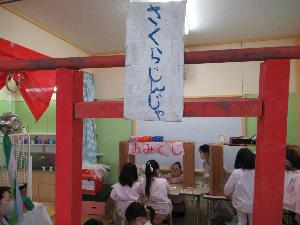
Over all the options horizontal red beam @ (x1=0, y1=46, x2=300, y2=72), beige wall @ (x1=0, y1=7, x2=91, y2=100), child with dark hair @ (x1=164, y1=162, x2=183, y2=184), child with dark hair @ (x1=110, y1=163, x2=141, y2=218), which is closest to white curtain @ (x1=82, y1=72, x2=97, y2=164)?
beige wall @ (x1=0, y1=7, x2=91, y2=100)

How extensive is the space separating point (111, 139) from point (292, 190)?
12.2ft

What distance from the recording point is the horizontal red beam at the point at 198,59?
814 millimetres

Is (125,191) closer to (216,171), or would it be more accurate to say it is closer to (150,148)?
(150,148)

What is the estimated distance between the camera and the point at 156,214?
147 inches

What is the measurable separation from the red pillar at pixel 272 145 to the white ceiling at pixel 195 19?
3.02 m

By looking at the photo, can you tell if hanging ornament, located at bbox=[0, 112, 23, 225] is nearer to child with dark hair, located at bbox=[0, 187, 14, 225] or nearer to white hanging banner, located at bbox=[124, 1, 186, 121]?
white hanging banner, located at bbox=[124, 1, 186, 121]

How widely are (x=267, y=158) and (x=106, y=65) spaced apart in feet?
1.86

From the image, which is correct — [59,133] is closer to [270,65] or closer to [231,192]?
[270,65]

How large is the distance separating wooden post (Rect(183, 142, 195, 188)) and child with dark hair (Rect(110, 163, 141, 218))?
36.1 inches

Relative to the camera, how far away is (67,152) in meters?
0.94

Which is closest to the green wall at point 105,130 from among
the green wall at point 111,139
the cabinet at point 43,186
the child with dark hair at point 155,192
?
the green wall at point 111,139

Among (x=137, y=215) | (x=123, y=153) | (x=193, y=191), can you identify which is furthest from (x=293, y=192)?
(x=123, y=153)

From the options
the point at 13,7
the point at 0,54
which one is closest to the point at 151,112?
the point at 0,54

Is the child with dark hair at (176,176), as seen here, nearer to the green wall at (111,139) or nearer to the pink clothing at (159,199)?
the pink clothing at (159,199)
